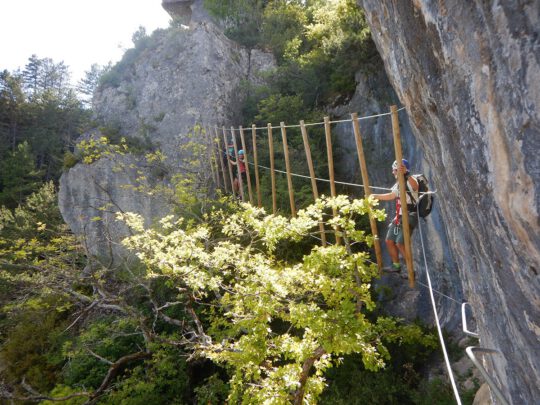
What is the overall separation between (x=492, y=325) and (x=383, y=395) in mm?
3739

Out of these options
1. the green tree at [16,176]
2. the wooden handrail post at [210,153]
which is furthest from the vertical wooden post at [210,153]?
the green tree at [16,176]

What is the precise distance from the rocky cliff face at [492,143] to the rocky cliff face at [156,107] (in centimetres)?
1018

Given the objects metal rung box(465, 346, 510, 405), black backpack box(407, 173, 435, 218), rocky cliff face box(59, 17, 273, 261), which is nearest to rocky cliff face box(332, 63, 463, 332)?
black backpack box(407, 173, 435, 218)

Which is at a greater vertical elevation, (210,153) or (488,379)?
(210,153)

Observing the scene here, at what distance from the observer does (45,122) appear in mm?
25578

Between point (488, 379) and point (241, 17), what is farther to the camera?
point (241, 17)

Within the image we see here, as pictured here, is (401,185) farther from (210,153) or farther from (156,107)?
(156,107)

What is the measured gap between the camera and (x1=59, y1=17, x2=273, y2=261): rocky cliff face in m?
12.2

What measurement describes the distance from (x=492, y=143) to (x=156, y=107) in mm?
14236

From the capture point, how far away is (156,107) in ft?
45.7

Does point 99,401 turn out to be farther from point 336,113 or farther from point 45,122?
point 45,122

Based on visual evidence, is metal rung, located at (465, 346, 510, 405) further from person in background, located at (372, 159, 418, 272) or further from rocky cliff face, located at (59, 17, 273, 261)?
rocky cliff face, located at (59, 17, 273, 261)

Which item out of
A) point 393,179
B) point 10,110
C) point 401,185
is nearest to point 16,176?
point 10,110

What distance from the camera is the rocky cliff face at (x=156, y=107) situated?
12203mm
